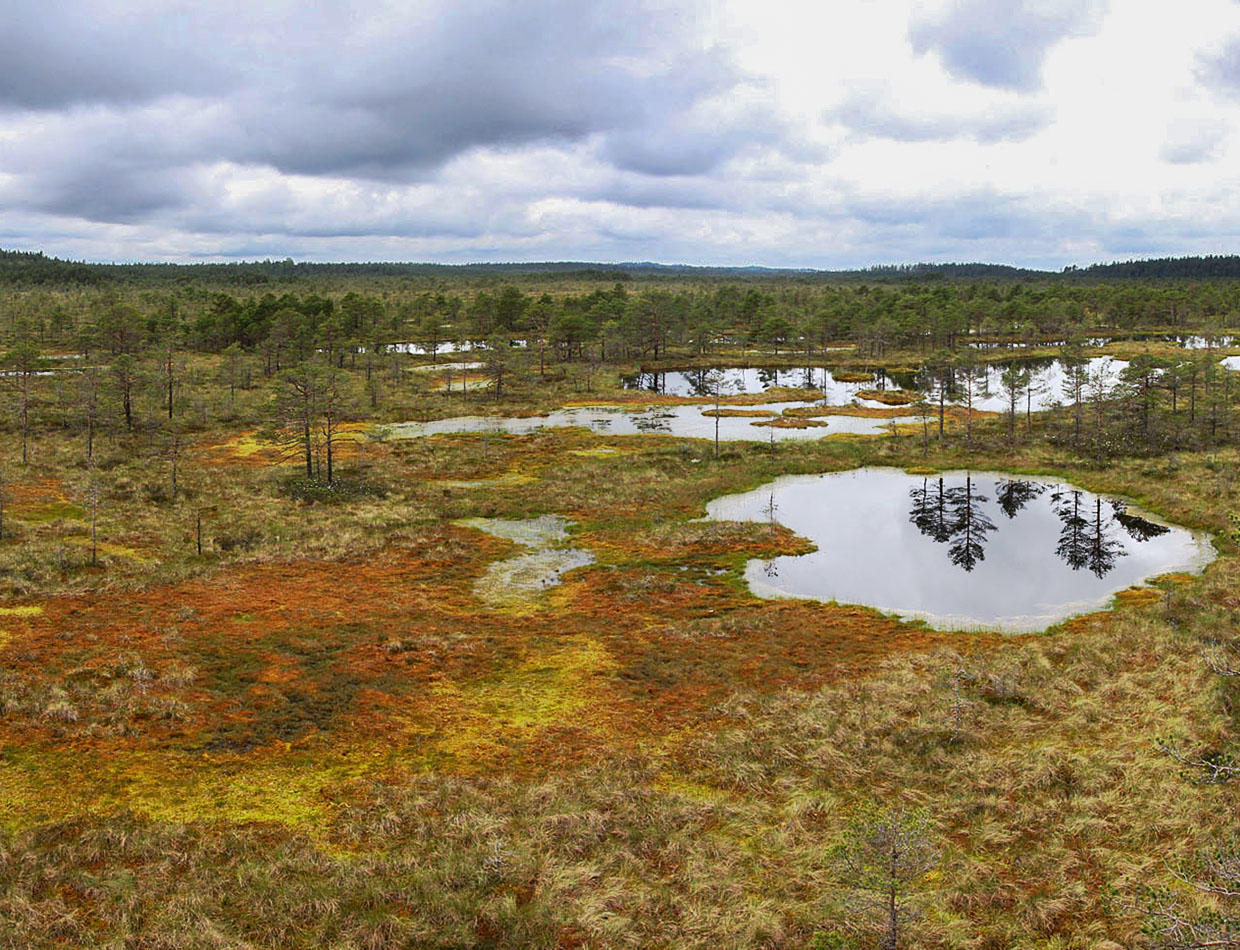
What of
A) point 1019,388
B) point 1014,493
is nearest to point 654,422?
point 1019,388

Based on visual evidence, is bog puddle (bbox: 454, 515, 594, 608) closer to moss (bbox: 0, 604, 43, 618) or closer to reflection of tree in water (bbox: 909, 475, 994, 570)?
moss (bbox: 0, 604, 43, 618)

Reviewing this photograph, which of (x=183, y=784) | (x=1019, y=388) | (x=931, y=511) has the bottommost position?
(x=183, y=784)

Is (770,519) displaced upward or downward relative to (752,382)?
downward

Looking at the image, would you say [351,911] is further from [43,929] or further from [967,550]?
[967,550]

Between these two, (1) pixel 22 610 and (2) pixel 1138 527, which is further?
(2) pixel 1138 527

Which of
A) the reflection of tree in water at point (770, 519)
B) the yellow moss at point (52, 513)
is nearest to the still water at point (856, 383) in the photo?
the reflection of tree in water at point (770, 519)

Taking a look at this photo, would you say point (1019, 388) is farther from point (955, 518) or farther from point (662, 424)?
point (662, 424)

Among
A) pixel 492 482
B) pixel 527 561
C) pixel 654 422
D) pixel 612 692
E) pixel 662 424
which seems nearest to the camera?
pixel 612 692

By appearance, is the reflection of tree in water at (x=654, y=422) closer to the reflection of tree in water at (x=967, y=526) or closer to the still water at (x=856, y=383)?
the still water at (x=856, y=383)

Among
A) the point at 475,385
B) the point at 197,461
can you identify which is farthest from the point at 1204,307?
the point at 197,461
